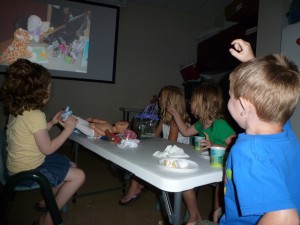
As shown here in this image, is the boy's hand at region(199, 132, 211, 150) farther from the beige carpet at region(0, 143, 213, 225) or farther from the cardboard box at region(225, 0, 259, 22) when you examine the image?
the cardboard box at region(225, 0, 259, 22)

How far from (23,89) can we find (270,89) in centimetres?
121

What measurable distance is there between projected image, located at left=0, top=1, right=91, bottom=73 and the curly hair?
2.54m

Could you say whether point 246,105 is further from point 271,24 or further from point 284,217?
point 271,24

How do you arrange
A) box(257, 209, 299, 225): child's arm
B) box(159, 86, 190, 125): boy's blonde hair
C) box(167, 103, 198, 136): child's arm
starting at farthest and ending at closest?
box(159, 86, 190, 125): boy's blonde hair → box(167, 103, 198, 136): child's arm → box(257, 209, 299, 225): child's arm

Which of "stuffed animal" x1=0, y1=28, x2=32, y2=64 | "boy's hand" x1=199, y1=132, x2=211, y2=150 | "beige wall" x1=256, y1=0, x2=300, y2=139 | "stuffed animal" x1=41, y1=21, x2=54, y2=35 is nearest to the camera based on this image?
"boy's hand" x1=199, y1=132, x2=211, y2=150

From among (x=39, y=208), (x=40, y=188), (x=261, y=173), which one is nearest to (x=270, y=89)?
(x=261, y=173)

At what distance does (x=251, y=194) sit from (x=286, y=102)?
26 centimetres

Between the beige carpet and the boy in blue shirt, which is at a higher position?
the boy in blue shirt

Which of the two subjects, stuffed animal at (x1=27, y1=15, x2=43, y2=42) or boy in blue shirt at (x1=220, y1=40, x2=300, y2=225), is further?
stuffed animal at (x1=27, y1=15, x2=43, y2=42)

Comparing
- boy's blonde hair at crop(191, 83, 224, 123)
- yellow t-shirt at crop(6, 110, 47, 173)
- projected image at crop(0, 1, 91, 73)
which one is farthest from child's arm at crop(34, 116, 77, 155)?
projected image at crop(0, 1, 91, 73)

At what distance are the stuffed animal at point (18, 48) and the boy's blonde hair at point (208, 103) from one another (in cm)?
294

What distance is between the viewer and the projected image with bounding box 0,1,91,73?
3.48m

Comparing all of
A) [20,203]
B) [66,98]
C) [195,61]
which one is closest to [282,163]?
[20,203]

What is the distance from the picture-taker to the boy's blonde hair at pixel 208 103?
165 centimetres
